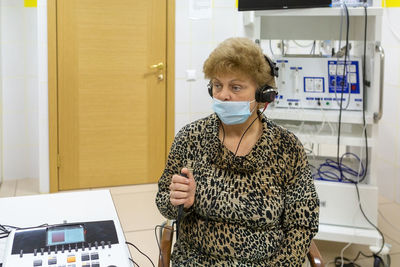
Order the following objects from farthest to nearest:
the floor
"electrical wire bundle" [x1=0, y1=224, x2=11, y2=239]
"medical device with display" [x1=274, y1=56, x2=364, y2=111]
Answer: the floor
"medical device with display" [x1=274, y1=56, x2=364, y2=111]
"electrical wire bundle" [x1=0, y1=224, x2=11, y2=239]

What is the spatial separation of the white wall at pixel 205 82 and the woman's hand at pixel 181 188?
265 centimetres

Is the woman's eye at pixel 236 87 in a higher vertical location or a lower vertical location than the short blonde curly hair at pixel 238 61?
lower

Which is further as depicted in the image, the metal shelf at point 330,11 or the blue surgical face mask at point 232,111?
the metal shelf at point 330,11

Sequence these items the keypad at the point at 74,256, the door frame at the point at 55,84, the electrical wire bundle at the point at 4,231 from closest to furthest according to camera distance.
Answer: the keypad at the point at 74,256 → the electrical wire bundle at the point at 4,231 → the door frame at the point at 55,84

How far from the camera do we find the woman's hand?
136 centimetres

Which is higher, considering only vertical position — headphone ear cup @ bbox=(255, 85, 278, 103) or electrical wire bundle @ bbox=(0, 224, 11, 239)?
headphone ear cup @ bbox=(255, 85, 278, 103)

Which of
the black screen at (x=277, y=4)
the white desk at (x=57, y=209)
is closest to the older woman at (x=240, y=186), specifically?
the white desk at (x=57, y=209)

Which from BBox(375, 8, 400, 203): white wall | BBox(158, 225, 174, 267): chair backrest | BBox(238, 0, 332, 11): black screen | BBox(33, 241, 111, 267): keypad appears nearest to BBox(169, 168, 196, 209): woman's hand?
BBox(158, 225, 174, 267): chair backrest

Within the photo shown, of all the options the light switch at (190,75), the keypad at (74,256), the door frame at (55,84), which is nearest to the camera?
the keypad at (74,256)

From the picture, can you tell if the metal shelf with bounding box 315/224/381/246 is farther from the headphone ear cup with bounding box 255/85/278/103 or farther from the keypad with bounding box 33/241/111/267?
the keypad with bounding box 33/241/111/267

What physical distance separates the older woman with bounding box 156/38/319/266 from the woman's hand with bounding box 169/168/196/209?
19 mm

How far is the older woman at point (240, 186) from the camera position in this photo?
4.78ft

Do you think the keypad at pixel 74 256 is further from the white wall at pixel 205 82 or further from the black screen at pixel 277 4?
the white wall at pixel 205 82

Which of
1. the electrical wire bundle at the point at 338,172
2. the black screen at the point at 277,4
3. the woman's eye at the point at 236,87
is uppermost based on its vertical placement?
the black screen at the point at 277,4
